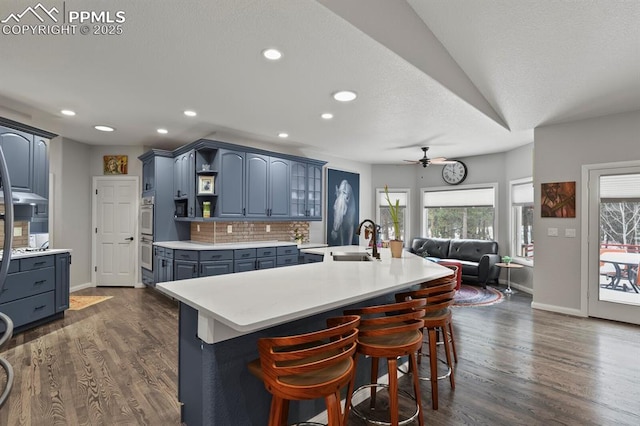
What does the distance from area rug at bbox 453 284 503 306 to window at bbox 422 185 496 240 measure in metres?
1.40

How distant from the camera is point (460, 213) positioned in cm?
710

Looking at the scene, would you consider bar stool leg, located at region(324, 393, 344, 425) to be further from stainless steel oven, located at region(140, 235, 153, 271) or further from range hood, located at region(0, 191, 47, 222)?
stainless steel oven, located at region(140, 235, 153, 271)

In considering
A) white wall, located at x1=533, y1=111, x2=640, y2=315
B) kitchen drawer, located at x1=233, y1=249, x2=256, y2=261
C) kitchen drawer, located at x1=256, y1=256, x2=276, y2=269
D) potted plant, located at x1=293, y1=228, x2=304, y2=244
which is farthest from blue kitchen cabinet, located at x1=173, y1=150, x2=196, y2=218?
white wall, located at x1=533, y1=111, x2=640, y2=315

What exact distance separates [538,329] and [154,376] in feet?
13.0

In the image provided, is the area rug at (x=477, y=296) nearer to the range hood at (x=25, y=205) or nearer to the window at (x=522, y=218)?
the window at (x=522, y=218)

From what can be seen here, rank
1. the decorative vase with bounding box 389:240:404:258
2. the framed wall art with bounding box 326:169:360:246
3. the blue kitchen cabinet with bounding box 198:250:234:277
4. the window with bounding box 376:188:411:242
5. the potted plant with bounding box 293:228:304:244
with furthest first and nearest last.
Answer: the window with bounding box 376:188:411:242
the framed wall art with bounding box 326:169:360:246
the potted plant with bounding box 293:228:304:244
the blue kitchen cabinet with bounding box 198:250:234:277
the decorative vase with bounding box 389:240:404:258

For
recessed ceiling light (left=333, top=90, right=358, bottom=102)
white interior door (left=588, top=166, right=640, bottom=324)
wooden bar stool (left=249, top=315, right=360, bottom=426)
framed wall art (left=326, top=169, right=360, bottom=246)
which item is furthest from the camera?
framed wall art (left=326, top=169, right=360, bottom=246)

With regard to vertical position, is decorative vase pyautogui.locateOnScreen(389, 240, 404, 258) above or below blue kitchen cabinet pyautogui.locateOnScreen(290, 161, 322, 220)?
below

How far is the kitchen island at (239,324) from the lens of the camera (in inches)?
57.5

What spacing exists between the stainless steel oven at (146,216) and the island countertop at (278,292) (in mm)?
3782

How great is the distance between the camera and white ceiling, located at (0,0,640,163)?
2.15 m

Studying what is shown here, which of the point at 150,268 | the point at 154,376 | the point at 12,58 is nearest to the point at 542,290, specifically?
the point at 154,376

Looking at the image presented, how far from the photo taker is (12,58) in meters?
2.59

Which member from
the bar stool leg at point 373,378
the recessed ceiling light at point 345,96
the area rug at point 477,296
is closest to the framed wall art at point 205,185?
the recessed ceiling light at point 345,96
